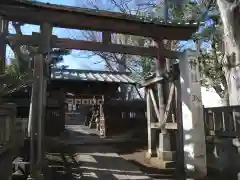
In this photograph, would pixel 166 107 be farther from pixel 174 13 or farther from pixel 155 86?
pixel 174 13

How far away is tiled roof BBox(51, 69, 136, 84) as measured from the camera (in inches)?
640

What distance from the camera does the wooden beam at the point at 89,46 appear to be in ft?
21.4

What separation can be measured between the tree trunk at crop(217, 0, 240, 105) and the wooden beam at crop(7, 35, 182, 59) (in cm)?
151

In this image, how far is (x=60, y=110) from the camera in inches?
623

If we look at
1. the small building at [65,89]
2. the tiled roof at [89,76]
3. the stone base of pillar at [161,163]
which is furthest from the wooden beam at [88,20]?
the tiled roof at [89,76]

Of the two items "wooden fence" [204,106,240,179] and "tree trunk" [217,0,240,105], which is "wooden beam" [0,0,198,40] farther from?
"wooden fence" [204,106,240,179]

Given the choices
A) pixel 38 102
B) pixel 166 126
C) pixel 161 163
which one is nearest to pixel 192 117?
pixel 166 126

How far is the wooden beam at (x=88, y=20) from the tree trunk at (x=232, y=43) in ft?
3.32

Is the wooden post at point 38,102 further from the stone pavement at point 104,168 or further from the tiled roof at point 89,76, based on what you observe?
the tiled roof at point 89,76

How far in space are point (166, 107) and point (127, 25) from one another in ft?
11.9

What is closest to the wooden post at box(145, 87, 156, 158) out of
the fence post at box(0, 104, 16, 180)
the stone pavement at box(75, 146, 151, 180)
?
the stone pavement at box(75, 146, 151, 180)

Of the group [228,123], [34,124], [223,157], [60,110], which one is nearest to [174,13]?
[228,123]

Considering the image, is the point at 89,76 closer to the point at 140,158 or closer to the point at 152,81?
the point at 152,81

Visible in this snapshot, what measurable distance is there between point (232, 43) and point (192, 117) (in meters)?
2.56
